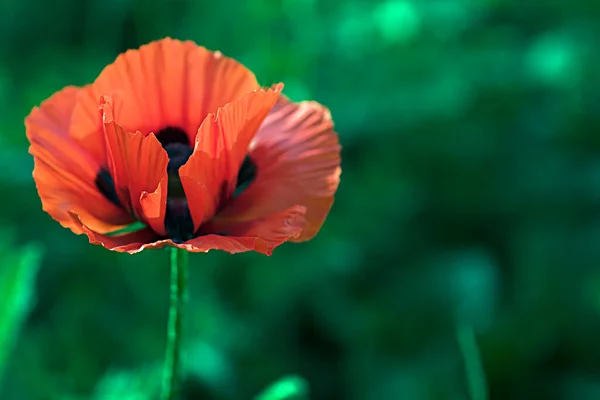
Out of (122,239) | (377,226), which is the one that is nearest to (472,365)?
(377,226)

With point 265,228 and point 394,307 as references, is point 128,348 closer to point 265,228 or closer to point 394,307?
point 394,307

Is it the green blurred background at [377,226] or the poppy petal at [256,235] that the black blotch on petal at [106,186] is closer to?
the poppy petal at [256,235]

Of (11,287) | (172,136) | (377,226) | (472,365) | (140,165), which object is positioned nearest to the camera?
(140,165)

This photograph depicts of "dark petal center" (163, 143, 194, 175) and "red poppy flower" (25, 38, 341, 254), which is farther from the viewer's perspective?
"dark petal center" (163, 143, 194, 175)

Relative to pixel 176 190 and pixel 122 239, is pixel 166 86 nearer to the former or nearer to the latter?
pixel 176 190

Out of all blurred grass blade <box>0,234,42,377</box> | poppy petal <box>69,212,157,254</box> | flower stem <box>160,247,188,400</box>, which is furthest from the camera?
blurred grass blade <box>0,234,42,377</box>

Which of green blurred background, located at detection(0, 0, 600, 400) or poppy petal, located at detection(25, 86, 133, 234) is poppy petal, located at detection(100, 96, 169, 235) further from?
green blurred background, located at detection(0, 0, 600, 400)

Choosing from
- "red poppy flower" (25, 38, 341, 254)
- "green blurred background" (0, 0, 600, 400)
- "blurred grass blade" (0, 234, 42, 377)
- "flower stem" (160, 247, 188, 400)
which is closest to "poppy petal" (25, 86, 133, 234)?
"red poppy flower" (25, 38, 341, 254)

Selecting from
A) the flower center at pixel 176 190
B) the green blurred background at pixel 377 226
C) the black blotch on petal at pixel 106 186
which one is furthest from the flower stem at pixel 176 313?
the green blurred background at pixel 377 226
